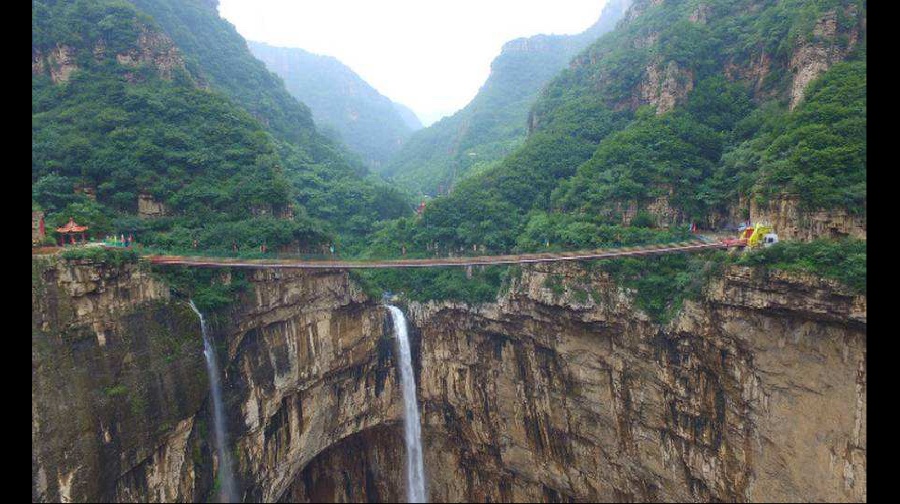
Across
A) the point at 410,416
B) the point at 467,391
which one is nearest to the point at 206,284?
the point at 410,416

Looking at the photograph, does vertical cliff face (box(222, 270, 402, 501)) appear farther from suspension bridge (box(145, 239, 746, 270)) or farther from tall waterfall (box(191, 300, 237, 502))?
suspension bridge (box(145, 239, 746, 270))

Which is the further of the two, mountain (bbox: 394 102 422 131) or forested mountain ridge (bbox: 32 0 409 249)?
mountain (bbox: 394 102 422 131)

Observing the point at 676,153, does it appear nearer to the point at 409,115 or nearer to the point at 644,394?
the point at 644,394

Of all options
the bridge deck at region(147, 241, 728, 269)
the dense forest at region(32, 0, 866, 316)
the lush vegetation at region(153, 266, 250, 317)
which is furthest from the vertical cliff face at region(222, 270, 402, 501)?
the dense forest at region(32, 0, 866, 316)

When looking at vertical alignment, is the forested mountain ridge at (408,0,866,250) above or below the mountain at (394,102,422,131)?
below

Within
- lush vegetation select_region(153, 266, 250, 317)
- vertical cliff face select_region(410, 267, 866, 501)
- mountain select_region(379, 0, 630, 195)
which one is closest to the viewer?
vertical cliff face select_region(410, 267, 866, 501)

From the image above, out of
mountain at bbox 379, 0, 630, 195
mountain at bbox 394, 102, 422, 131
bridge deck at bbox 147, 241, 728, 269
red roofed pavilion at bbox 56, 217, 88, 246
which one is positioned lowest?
bridge deck at bbox 147, 241, 728, 269

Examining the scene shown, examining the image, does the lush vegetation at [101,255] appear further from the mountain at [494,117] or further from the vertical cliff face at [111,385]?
the mountain at [494,117]
